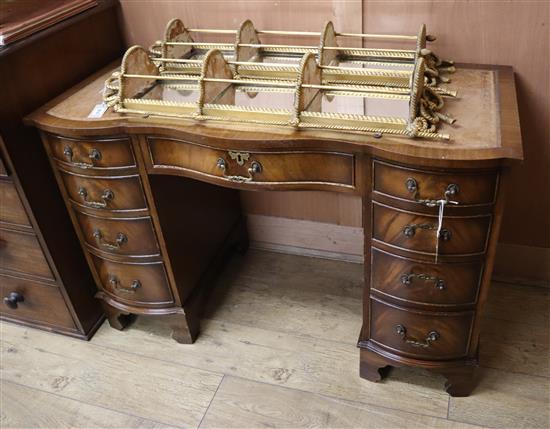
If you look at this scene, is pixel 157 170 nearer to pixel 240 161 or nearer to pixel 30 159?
pixel 240 161

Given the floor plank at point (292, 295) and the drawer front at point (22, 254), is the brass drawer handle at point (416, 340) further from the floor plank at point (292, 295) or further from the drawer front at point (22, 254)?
the drawer front at point (22, 254)

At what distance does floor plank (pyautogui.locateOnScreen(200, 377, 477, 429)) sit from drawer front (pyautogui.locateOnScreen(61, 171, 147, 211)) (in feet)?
1.95

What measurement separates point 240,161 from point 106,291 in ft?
2.43

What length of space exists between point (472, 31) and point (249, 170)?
0.72 meters

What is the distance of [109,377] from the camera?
1.66 metres

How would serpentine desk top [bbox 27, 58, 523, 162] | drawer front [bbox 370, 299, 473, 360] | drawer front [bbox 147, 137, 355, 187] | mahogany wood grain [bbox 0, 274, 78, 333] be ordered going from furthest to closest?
mahogany wood grain [bbox 0, 274, 78, 333], drawer front [bbox 370, 299, 473, 360], drawer front [bbox 147, 137, 355, 187], serpentine desk top [bbox 27, 58, 523, 162]

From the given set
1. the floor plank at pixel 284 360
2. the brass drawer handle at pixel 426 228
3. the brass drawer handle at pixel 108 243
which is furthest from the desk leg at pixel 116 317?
the brass drawer handle at pixel 426 228

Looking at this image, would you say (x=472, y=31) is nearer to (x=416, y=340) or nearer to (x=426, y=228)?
(x=426, y=228)

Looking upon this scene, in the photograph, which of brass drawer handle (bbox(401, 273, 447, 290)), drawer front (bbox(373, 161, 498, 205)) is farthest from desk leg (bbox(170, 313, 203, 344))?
drawer front (bbox(373, 161, 498, 205))

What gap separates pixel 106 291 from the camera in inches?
68.4

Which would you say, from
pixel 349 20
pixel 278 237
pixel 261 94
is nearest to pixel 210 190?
pixel 278 237

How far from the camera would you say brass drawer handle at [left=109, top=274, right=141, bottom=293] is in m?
1.65

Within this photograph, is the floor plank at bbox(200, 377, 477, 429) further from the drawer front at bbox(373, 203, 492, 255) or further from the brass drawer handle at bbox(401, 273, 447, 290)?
the drawer front at bbox(373, 203, 492, 255)

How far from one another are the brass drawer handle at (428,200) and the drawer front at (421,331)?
1.09 ft
